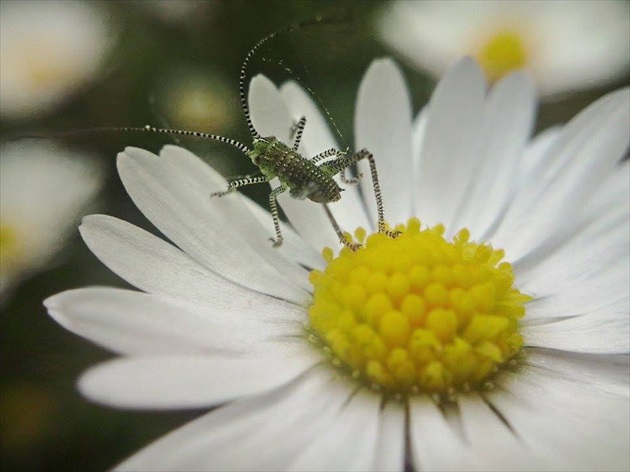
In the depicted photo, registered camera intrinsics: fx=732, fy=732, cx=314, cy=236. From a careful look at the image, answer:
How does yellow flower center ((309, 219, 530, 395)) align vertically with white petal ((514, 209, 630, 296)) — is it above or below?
below

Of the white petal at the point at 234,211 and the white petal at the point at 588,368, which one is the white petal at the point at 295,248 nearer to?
the white petal at the point at 234,211

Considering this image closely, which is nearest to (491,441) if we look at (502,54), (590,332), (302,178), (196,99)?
(590,332)

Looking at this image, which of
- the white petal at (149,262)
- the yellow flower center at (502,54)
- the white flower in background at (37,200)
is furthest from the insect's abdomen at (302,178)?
the yellow flower center at (502,54)

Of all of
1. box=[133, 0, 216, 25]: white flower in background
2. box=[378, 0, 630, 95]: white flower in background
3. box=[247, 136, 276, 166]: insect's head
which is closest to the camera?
box=[247, 136, 276, 166]: insect's head

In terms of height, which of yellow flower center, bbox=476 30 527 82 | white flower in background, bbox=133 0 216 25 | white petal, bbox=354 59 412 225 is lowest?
white petal, bbox=354 59 412 225

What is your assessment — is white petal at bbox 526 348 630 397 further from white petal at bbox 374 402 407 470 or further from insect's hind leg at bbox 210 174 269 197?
insect's hind leg at bbox 210 174 269 197

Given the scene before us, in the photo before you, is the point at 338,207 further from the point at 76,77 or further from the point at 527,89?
the point at 76,77

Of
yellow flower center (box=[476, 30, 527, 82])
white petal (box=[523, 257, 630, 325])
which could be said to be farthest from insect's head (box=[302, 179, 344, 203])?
yellow flower center (box=[476, 30, 527, 82])

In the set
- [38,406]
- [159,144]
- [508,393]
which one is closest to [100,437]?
[38,406]
